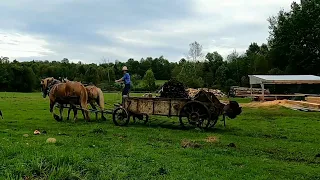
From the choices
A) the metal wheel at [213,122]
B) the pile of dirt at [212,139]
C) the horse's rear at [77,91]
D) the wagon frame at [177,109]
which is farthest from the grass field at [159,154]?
the horse's rear at [77,91]

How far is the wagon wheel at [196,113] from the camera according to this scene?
45.9 ft

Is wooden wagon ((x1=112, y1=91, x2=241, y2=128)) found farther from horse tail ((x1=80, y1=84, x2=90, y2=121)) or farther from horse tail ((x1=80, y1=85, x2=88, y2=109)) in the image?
horse tail ((x1=80, y1=85, x2=88, y2=109))

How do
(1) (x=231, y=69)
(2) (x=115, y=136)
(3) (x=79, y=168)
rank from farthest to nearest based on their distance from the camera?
(1) (x=231, y=69) < (2) (x=115, y=136) < (3) (x=79, y=168)

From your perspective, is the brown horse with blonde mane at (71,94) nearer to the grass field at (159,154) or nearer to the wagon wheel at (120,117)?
the wagon wheel at (120,117)

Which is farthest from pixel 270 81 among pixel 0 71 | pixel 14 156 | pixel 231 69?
pixel 0 71

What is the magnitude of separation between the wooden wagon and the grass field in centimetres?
54

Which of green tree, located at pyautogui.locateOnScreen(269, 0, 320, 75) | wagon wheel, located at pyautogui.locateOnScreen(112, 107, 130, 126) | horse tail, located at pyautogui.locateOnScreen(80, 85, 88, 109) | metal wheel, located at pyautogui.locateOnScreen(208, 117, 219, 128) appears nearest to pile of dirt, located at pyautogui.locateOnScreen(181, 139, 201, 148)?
metal wheel, located at pyautogui.locateOnScreen(208, 117, 219, 128)

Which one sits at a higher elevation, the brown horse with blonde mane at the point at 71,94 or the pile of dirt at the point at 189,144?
the brown horse with blonde mane at the point at 71,94

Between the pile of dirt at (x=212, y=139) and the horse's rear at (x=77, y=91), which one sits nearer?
the pile of dirt at (x=212, y=139)

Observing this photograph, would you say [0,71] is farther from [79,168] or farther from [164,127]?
[79,168]

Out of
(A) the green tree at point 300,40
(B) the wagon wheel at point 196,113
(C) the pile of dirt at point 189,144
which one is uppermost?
(A) the green tree at point 300,40

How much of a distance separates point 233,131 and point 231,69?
56.9 meters

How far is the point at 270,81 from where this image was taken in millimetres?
32844

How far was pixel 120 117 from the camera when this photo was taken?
15438 millimetres
